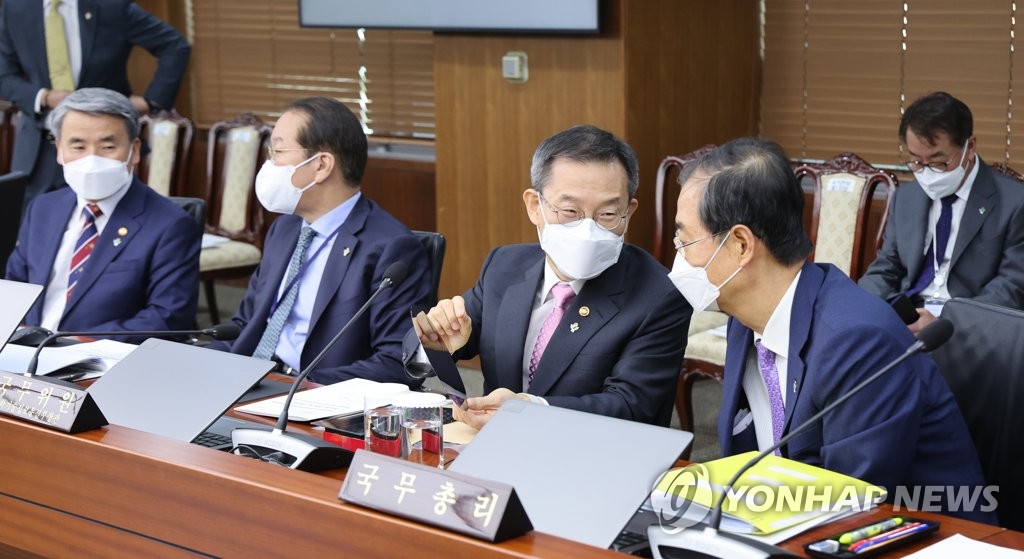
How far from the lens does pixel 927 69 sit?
4688mm

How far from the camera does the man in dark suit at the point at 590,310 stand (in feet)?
8.15

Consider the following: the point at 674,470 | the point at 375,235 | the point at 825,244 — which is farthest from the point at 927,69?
the point at 674,470

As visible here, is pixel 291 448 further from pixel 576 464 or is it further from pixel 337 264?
pixel 337 264

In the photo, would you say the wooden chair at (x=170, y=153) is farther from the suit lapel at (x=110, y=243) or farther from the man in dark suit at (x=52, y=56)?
the suit lapel at (x=110, y=243)

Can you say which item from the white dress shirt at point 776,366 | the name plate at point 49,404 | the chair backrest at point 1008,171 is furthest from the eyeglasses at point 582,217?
the chair backrest at point 1008,171

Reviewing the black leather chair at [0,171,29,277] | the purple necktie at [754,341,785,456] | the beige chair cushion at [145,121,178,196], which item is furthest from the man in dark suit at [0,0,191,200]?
the purple necktie at [754,341,785,456]

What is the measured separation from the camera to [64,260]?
347cm

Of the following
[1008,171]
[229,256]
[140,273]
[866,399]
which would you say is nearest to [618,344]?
[866,399]

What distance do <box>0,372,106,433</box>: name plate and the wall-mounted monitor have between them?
9.52 ft

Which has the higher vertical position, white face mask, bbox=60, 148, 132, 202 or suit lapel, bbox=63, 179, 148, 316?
white face mask, bbox=60, 148, 132, 202

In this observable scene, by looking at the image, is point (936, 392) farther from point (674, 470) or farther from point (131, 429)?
point (131, 429)

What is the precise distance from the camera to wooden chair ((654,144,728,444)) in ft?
13.1

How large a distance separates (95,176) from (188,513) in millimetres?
1770

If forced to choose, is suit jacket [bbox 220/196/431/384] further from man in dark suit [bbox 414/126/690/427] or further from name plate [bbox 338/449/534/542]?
name plate [bbox 338/449/534/542]
